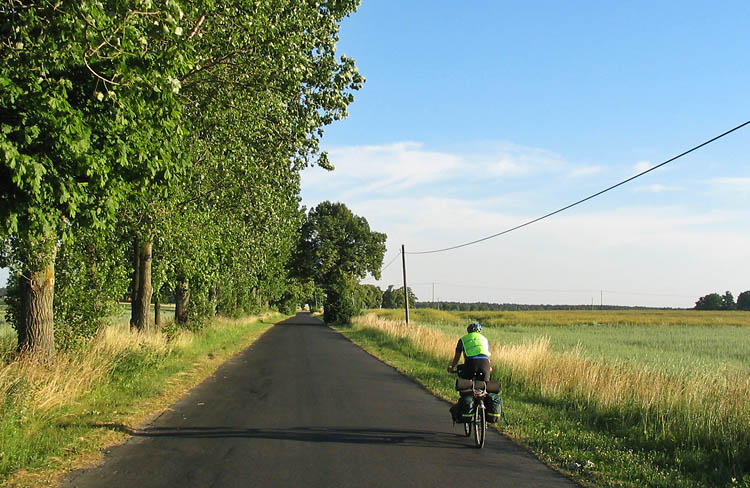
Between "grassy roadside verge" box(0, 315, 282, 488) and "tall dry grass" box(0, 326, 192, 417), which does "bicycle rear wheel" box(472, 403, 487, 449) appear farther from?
"tall dry grass" box(0, 326, 192, 417)

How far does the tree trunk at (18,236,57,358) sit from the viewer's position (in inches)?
450

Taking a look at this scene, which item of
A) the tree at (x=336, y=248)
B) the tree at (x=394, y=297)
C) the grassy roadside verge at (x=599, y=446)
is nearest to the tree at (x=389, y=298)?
the tree at (x=394, y=297)

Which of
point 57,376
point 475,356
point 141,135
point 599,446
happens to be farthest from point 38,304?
point 599,446

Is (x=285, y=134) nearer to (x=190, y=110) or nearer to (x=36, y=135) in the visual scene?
(x=190, y=110)

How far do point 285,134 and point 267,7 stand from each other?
3.84 m

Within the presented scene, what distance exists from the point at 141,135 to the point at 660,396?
917 cm

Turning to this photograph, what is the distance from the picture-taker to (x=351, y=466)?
692cm

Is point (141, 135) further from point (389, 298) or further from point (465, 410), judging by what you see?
point (389, 298)

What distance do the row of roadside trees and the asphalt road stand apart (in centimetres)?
313

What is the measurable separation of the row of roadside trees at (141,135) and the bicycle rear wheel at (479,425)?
18.1ft

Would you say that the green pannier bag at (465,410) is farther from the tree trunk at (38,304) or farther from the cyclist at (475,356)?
the tree trunk at (38,304)

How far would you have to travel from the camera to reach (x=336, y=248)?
236ft

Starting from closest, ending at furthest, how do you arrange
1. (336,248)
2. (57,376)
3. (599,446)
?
1. (599,446)
2. (57,376)
3. (336,248)

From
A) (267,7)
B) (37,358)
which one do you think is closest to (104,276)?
(37,358)
